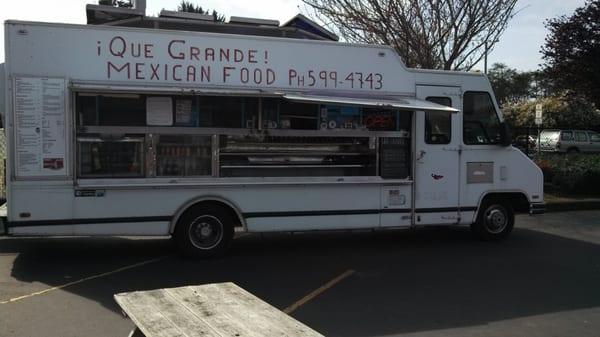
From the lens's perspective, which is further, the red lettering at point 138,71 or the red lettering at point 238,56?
the red lettering at point 238,56

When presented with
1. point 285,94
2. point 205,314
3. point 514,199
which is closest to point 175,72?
point 285,94

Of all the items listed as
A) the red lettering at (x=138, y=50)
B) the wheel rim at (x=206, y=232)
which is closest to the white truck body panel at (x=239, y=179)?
the red lettering at (x=138, y=50)

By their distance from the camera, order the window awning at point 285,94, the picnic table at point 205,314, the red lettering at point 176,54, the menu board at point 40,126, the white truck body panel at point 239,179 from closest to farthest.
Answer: the picnic table at point 205,314
the menu board at point 40,126
the white truck body panel at point 239,179
the window awning at point 285,94
the red lettering at point 176,54

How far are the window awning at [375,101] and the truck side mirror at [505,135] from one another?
54.6 inches

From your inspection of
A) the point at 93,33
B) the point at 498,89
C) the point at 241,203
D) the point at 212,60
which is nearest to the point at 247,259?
the point at 241,203

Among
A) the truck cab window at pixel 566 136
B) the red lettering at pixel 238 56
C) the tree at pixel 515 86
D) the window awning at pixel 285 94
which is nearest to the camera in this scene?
the window awning at pixel 285 94

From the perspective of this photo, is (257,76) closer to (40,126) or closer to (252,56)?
(252,56)

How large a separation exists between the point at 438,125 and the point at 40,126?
18.1ft

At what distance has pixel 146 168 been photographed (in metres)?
7.73

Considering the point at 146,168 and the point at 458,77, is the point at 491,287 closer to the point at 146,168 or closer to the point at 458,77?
the point at 458,77

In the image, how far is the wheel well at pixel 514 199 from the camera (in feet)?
31.3

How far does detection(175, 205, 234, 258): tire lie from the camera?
789cm

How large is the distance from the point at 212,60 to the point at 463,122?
12.9ft

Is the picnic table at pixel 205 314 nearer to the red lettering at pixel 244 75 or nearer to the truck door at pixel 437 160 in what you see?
the red lettering at pixel 244 75
